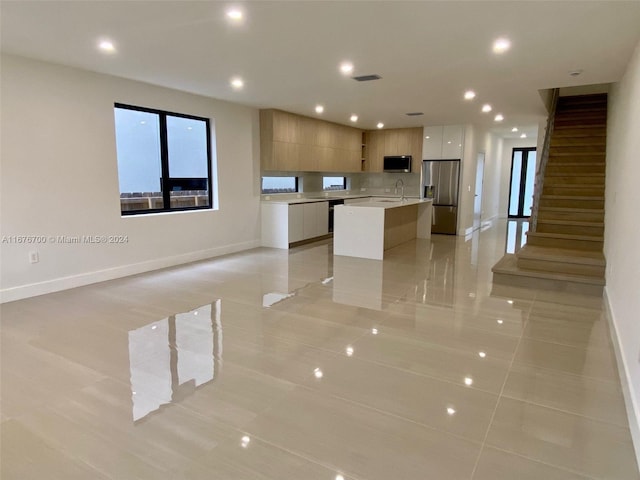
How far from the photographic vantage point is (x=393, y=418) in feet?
7.68

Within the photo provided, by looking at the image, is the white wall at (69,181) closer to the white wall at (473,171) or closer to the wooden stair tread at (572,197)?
the wooden stair tread at (572,197)

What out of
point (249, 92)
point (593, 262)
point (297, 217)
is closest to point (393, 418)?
point (593, 262)

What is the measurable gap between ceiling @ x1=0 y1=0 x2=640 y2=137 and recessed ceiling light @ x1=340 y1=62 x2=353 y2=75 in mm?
86

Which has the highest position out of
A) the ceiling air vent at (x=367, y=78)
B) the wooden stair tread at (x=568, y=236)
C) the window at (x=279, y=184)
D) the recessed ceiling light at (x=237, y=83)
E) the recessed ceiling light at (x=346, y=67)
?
the recessed ceiling light at (x=237, y=83)

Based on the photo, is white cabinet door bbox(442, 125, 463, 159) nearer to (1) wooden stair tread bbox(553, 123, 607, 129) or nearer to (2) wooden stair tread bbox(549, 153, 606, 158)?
(1) wooden stair tread bbox(553, 123, 607, 129)

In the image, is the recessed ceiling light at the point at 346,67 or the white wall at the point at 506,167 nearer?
the recessed ceiling light at the point at 346,67

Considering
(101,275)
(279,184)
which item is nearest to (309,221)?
(279,184)

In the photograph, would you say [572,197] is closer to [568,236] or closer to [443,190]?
[568,236]

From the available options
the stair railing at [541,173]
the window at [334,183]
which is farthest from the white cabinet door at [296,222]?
the stair railing at [541,173]

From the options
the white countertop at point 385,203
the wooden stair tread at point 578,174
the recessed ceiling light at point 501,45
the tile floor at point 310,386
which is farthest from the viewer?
the white countertop at point 385,203

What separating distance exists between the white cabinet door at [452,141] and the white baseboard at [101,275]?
5.58 m

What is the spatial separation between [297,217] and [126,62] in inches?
160

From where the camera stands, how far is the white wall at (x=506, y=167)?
1316 cm

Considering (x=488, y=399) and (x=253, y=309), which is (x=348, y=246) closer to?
(x=253, y=309)
